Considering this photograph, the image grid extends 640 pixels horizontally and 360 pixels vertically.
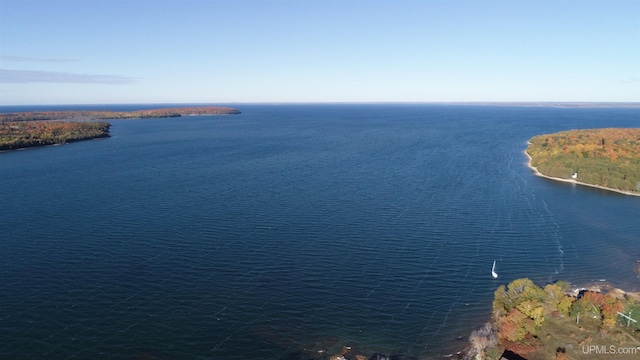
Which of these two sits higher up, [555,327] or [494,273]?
[494,273]

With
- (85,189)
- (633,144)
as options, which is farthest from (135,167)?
(633,144)

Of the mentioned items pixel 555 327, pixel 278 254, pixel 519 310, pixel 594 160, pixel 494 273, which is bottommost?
pixel 555 327

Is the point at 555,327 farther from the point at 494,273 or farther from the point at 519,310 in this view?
the point at 494,273

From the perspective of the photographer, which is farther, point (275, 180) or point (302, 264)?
point (275, 180)

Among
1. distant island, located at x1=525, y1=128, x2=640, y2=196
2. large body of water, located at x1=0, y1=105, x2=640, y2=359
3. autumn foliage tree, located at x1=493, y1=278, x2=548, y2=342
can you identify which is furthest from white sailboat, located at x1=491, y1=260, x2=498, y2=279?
distant island, located at x1=525, y1=128, x2=640, y2=196

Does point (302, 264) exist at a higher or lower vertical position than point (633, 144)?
lower

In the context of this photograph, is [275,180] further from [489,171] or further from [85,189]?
[489,171]

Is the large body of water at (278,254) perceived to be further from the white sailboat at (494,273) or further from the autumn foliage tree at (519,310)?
the autumn foliage tree at (519,310)

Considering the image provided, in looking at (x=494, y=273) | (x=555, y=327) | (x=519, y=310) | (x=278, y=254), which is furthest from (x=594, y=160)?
(x=278, y=254)
